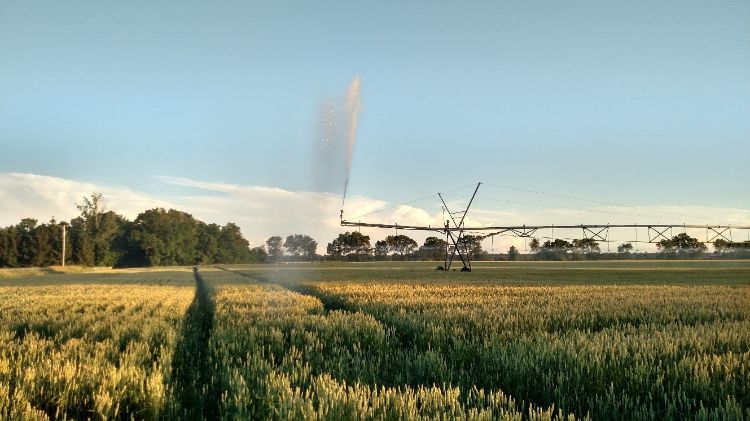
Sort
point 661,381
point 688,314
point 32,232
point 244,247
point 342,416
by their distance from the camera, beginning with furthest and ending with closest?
point 244,247
point 32,232
point 688,314
point 661,381
point 342,416

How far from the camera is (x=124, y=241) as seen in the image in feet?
500

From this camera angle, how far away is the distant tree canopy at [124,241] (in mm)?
125312

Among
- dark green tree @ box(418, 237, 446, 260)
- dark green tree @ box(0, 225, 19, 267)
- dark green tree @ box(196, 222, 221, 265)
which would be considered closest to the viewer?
dark green tree @ box(0, 225, 19, 267)

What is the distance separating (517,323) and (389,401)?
23.7 feet

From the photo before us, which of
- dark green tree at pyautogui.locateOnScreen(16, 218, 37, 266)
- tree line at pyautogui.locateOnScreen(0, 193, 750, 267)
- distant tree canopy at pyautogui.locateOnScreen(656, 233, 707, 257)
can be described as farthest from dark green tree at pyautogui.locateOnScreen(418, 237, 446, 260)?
dark green tree at pyautogui.locateOnScreen(16, 218, 37, 266)

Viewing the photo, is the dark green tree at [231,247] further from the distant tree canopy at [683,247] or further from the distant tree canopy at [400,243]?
the distant tree canopy at [683,247]

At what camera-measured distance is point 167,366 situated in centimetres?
845

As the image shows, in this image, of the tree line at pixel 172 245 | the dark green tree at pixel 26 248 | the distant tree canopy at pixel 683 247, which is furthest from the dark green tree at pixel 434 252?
the dark green tree at pixel 26 248

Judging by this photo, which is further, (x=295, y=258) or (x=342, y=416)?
(x=295, y=258)

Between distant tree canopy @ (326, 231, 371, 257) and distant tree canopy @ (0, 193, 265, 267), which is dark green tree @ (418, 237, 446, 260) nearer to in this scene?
distant tree canopy @ (326, 231, 371, 257)

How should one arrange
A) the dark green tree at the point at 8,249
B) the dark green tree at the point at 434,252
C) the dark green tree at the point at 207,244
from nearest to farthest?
the dark green tree at the point at 8,249 → the dark green tree at the point at 434,252 → the dark green tree at the point at 207,244

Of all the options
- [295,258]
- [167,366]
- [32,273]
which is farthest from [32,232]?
[167,366]

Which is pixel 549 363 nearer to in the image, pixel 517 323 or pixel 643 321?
pixel 517 323

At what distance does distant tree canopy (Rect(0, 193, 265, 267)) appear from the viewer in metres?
125
